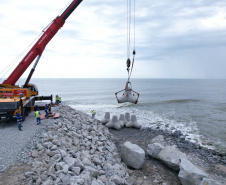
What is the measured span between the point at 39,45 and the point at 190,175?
16837mm

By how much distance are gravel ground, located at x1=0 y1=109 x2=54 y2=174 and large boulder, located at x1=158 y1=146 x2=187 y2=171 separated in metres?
8.90

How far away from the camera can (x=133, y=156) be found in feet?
37.4

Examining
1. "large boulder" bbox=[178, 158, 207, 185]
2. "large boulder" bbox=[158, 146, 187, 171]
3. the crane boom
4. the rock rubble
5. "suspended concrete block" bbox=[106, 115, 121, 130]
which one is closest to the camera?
the rock rubble

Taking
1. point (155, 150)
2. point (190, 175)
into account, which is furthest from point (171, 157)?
point (190, 175)

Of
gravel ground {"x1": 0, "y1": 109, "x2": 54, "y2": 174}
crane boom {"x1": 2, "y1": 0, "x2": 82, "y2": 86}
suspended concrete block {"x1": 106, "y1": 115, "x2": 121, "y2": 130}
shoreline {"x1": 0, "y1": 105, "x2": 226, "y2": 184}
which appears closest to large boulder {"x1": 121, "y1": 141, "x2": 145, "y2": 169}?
shoreline {"x1": 0, "y1": 105, "x2": 226, "y2": 184}

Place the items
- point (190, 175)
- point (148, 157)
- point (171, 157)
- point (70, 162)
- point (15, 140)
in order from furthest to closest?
point (148, 157) < point (171, 157) < point (15, 140) < point (190, 175) < point (70, 162)

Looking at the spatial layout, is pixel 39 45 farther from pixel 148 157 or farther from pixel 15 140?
pixel 148 157

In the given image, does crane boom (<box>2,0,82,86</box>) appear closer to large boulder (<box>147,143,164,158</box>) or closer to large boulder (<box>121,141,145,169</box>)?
large boulder (<box>121,141,145,169</box>)

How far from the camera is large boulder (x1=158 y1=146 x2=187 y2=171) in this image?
1126cm

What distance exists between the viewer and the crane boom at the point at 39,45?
650 inches

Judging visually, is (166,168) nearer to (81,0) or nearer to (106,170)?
(106,170)

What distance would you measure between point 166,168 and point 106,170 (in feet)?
16.6

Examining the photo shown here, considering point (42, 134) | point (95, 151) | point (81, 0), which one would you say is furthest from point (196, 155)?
point (81, 0)

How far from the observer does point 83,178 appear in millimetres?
7203
